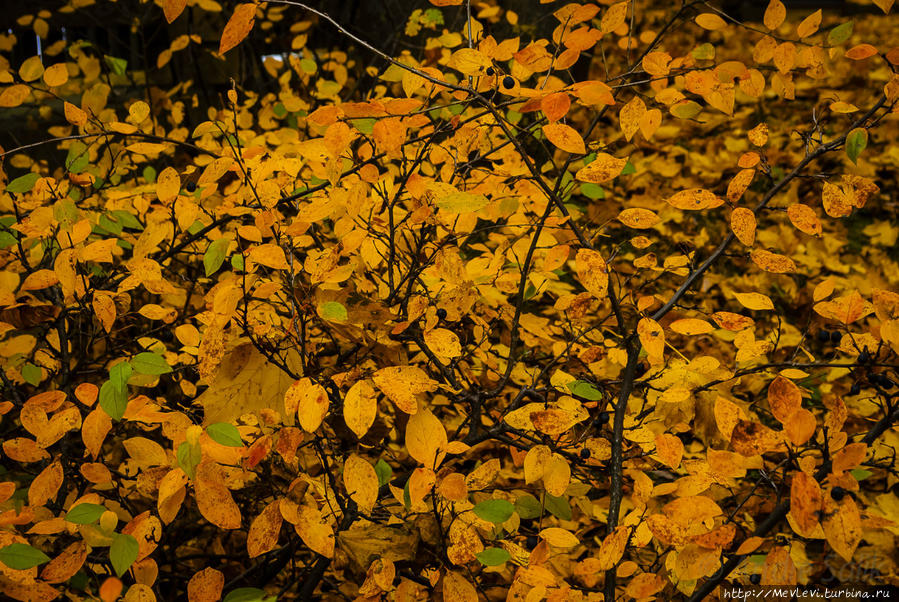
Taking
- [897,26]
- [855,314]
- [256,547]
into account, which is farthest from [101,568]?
[897,26]

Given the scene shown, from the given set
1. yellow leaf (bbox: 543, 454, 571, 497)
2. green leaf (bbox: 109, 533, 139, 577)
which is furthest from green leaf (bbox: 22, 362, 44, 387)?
yellow leaf (bbox: 543, 454, 571, 497)

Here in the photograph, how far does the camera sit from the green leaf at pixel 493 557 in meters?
1.15

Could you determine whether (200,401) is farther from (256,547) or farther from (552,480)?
(552,480)

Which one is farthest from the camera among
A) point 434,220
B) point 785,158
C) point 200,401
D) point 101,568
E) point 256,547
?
point 785,158

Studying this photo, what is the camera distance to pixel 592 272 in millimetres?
1252

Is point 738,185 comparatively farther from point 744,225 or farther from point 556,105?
point 556,105

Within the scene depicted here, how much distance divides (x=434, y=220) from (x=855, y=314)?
0.94 m

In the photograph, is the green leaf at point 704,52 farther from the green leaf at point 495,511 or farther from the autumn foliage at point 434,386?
the green leaf at point 495,511

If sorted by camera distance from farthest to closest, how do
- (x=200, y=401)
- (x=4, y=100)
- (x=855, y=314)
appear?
(x=4, y=100), (x=200, y=401), (x=855, y=314)

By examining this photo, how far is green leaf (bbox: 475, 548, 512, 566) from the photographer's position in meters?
1.15

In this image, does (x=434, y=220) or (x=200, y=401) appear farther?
(x=434, y=220)

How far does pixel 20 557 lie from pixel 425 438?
77cm

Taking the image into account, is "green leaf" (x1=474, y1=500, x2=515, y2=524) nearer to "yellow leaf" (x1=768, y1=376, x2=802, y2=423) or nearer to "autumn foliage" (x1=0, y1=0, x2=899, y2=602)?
"autumn foliage" (x1=0, y1=0, x2=899, y2=602)

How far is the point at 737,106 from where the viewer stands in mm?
4473
